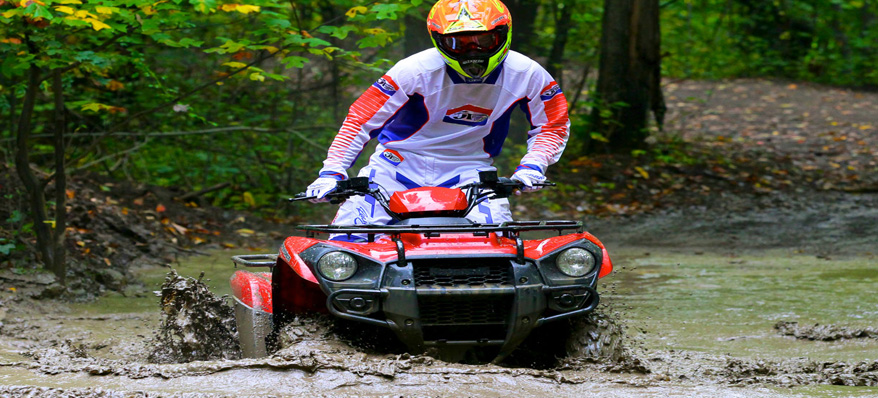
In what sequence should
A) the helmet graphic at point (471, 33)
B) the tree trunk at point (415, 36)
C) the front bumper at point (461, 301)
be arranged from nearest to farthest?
the front bumper at point (461, 301)
the helmet graphic at point (471, 33)
the tree trunk at point (415, 36)

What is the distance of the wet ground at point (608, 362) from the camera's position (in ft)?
12.2

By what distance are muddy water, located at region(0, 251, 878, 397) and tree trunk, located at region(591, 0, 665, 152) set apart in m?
6.32

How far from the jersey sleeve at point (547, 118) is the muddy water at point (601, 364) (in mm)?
1025

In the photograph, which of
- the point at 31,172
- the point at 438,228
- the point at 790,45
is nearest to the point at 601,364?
the point at 438,228

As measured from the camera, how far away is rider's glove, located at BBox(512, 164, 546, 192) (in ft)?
15.9

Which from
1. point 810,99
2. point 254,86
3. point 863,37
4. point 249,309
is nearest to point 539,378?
point 249,309

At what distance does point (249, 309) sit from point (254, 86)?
9.18 metres

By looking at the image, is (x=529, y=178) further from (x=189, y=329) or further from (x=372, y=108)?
(x=189, y=329)

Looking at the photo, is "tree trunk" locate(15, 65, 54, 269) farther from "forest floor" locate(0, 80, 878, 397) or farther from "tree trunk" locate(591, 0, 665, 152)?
"tree trunk" locate(591, 0, 665, 152)

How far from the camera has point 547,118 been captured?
18.0 feet

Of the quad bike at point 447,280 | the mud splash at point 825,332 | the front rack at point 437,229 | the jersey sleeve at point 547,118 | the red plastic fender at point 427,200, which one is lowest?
the mud splash at point 825,332

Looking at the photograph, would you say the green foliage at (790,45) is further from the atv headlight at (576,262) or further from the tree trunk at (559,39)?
the atv headlight at (576,262)

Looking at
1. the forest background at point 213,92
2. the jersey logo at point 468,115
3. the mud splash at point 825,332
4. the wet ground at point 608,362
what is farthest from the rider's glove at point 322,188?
the mud splash at point 825,332

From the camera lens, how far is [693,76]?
23844 millimetres
